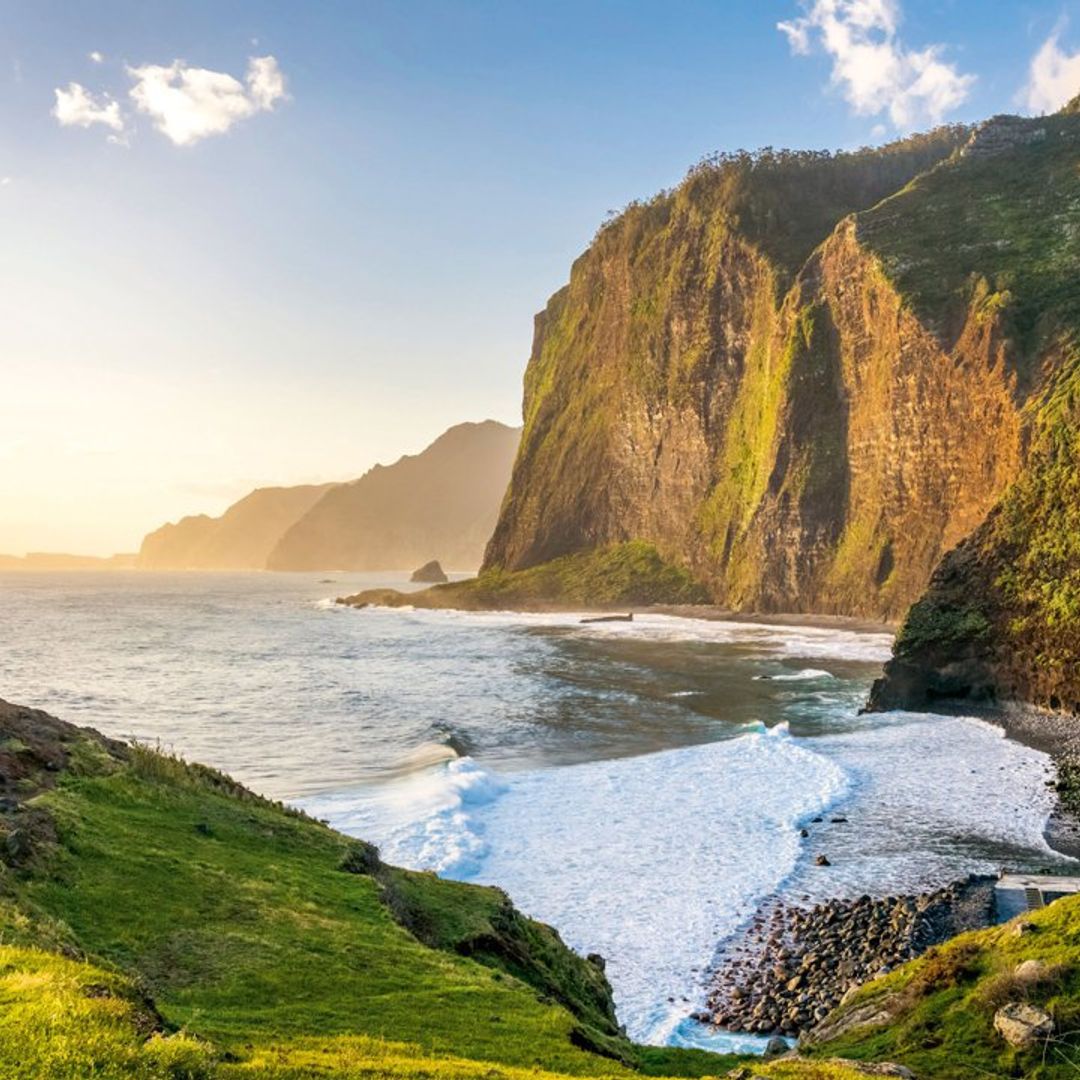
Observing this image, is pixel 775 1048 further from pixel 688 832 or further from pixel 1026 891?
pixel 688 832

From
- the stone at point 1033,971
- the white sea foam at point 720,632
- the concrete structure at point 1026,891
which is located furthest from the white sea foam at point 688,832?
the white sea foam at point 720,632

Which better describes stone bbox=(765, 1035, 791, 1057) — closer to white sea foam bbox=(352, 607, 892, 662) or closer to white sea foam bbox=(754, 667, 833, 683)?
white sea foam bbox=(754, 667, 833, 683)

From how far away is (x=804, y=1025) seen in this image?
1462 cm

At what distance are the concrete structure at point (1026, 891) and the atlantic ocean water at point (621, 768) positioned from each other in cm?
194

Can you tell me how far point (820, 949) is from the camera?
17250 mm

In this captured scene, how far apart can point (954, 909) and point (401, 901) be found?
40.2ft

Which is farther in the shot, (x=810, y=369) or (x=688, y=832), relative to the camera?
(x=810, y=369)

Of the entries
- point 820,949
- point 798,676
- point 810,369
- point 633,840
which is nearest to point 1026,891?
point 820,949

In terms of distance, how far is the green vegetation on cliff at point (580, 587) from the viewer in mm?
115000

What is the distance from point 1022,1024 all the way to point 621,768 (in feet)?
82.9

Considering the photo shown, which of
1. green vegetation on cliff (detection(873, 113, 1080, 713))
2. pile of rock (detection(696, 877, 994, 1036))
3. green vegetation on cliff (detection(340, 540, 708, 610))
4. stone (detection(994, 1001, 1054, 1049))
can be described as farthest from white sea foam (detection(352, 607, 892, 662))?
stone (detection(994, 1001, 1054, 1049))

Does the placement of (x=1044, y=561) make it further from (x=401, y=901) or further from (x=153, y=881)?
(x=153, y=881)

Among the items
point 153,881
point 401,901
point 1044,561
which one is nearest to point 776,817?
point 401,901

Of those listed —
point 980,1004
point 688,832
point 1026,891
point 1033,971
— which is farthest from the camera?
point 688,832
